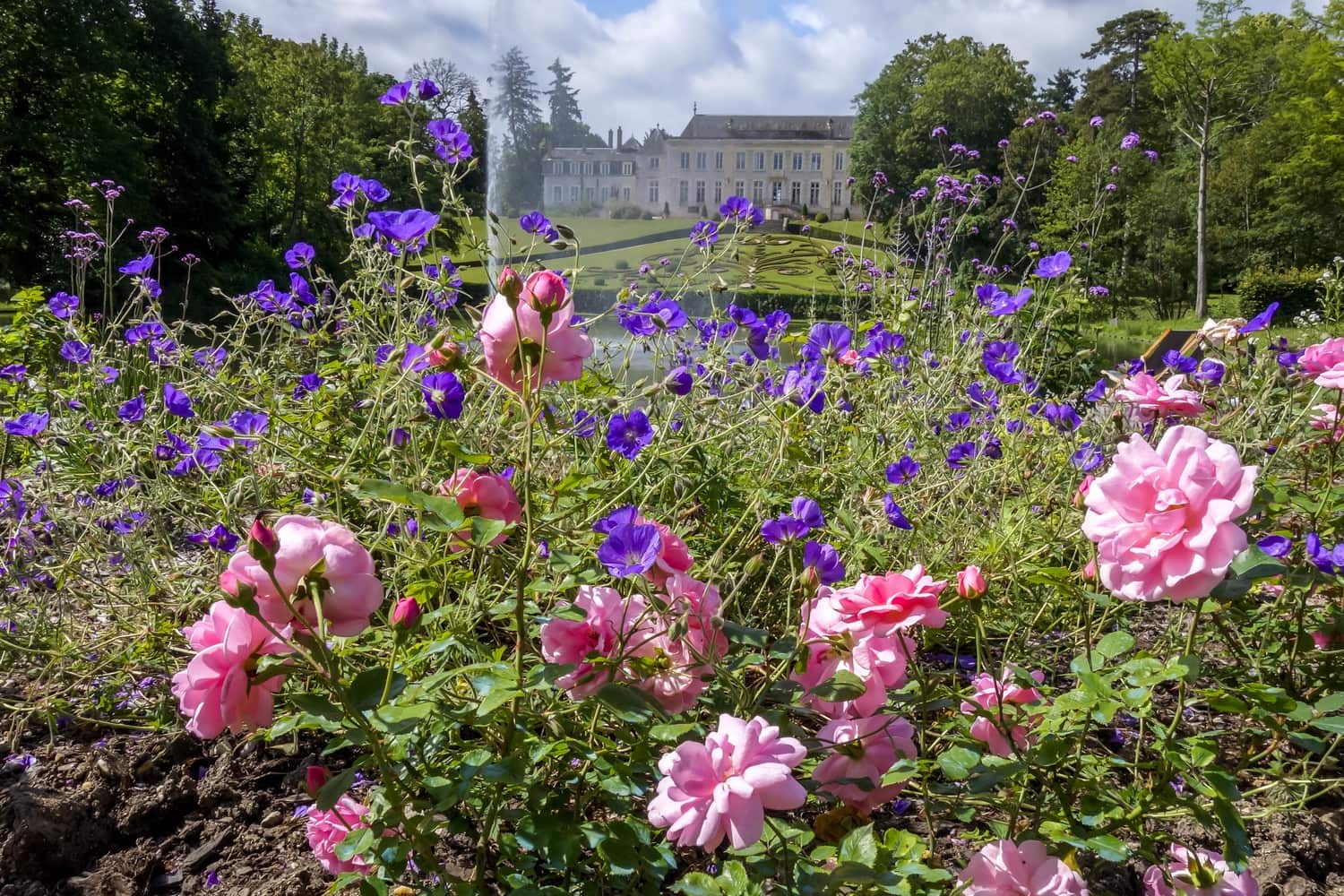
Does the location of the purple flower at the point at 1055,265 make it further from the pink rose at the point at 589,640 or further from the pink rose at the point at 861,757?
the pink rose at the point at 589,640

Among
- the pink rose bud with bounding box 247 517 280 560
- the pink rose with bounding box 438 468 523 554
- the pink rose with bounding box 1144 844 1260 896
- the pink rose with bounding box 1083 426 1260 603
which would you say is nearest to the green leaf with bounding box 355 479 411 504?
the pink rose with bounding box 438 468 523 554

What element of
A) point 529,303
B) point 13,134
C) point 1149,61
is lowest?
point 529,303

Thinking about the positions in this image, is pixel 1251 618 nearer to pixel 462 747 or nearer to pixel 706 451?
pixel 706 451

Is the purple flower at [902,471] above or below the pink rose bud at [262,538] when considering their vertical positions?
below

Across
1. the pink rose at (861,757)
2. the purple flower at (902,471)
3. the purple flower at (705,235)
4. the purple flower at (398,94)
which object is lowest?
the pink rose at (861,757)

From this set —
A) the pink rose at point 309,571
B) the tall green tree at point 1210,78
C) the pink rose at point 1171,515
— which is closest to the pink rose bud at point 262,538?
the pink rose at point 309,571

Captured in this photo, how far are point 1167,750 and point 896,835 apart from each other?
1.24ft

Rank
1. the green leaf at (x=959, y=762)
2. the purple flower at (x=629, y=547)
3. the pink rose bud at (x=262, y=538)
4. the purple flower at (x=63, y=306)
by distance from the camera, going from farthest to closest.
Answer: the purple flower at (x=63, y=306)
the green leaf at (x=959, y=762)
the purple flower at (x=629, y=547)
the pink rose bud at (x=262, y=538)

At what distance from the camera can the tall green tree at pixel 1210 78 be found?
20219 mm

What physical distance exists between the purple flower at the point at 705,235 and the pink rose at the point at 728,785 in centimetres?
194

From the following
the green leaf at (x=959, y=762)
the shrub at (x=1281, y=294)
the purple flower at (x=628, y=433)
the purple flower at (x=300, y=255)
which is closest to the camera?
the green leaf at (x=959, y=762)

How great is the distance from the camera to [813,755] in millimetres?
Result: 1391

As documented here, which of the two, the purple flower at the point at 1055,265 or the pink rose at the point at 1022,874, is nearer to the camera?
the pink rose at the point at 1022,874

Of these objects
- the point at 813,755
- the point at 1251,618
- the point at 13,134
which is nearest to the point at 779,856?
the point at 813,755
